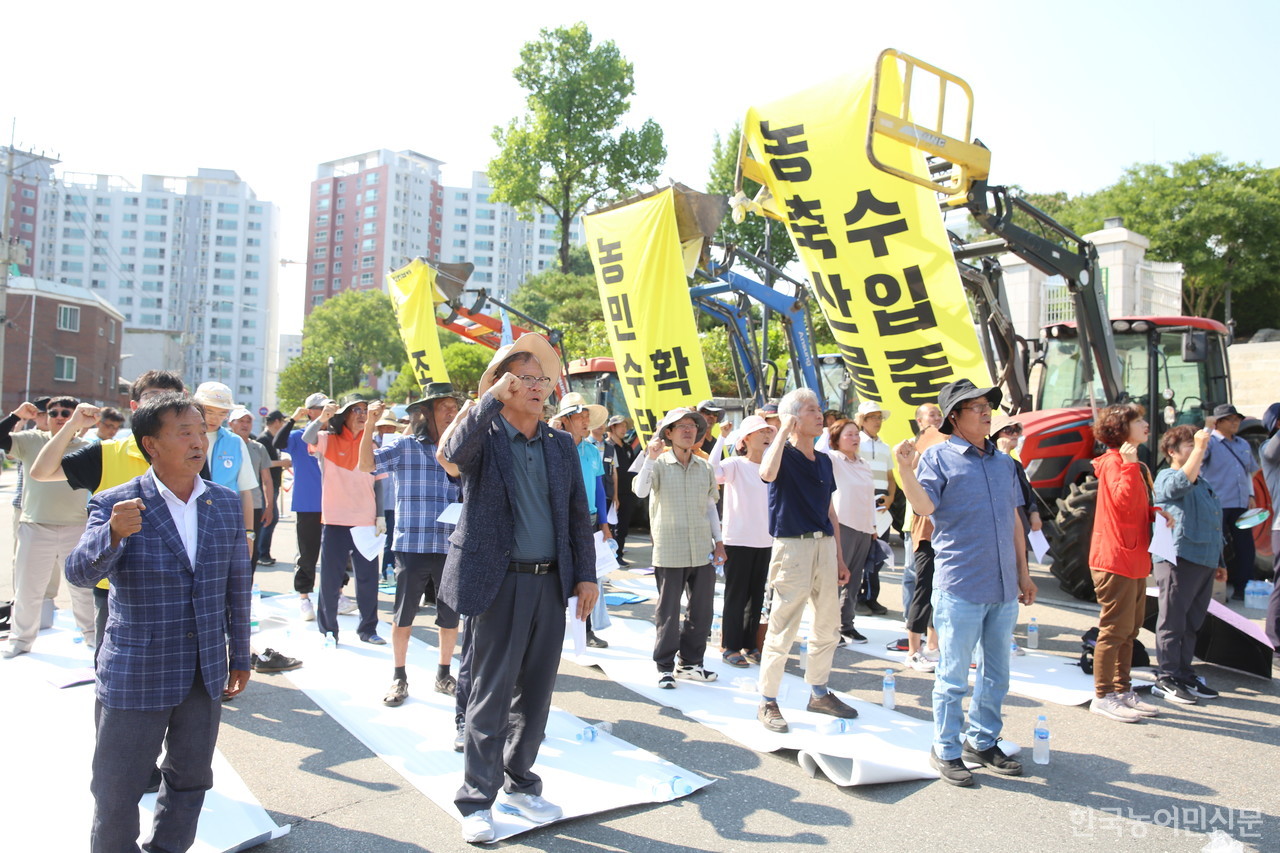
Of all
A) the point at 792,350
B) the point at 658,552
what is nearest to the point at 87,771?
the point at 658,552

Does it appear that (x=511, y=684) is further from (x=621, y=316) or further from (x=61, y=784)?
(x=621, y=316)

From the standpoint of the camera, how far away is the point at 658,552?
581cm

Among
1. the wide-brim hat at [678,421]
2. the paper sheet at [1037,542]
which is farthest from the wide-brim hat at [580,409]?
the paper sheet at [1037,542]

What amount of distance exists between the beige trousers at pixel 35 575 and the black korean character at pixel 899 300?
5.86 m

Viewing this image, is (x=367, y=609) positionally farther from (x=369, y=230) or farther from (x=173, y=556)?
(x=369, y=230)

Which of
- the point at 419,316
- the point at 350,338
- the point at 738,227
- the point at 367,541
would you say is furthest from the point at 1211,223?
the point at 350,338

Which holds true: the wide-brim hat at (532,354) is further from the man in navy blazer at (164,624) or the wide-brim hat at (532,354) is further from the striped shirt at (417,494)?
the striped shirt at (417,494)

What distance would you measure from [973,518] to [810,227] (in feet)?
9.01

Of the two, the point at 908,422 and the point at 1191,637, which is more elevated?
the point at 908,422

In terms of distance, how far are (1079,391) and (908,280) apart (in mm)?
5370

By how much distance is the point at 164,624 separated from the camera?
273cm

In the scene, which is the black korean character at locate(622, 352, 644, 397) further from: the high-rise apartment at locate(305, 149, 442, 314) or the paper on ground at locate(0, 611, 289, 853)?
the high-rise apartment at locate(305, 149, 442, 314)

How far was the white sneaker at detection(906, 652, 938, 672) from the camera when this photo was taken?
5957mm

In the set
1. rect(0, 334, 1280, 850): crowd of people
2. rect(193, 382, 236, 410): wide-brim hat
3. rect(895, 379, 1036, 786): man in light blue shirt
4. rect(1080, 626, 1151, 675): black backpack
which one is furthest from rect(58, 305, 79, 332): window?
rect(895, 379, 1036, 786): man in light blue shirt
